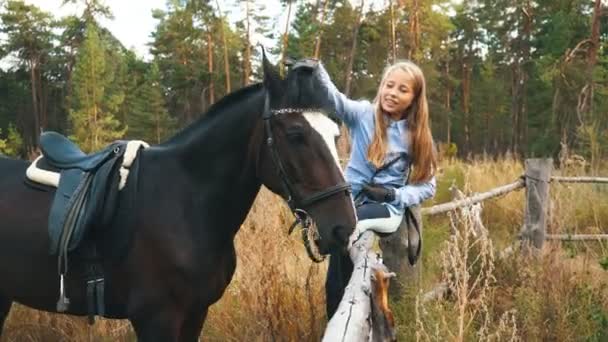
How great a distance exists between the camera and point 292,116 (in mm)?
2266

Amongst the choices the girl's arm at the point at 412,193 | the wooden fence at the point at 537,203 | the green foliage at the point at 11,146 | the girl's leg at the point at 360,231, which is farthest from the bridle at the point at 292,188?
the green foliage at the point at 11,146

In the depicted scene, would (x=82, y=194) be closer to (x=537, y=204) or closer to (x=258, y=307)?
(x=258, y=307)

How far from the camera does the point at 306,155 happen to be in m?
2.21

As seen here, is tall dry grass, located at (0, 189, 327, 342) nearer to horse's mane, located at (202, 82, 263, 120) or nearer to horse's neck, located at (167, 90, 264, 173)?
horse's neck, located at (167, 90, 264, 173)

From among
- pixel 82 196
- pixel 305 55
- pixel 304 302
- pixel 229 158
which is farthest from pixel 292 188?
pixel 305 55

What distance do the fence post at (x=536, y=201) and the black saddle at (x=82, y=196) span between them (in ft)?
14.7

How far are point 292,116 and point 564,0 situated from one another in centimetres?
1504

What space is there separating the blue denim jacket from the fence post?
3357 millimetres

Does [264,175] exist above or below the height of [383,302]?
above

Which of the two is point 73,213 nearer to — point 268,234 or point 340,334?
point 268,234

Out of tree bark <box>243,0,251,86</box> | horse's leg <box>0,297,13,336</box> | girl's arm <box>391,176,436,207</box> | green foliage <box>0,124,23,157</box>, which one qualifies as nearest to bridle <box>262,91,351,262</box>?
girl's arm <box>391,176,436,207</box>

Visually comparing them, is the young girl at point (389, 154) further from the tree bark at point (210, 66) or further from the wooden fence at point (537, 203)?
the tree bark at point (210, 66)

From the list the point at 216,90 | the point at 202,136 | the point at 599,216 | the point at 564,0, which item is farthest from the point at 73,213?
the point at 216,90

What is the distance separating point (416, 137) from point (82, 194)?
168 cm
